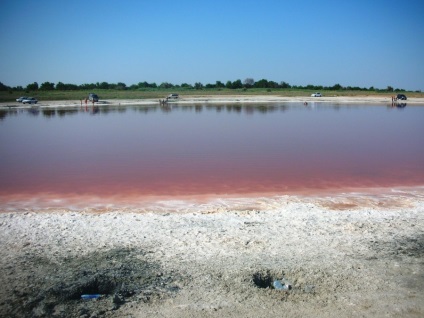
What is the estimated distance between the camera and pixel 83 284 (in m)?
6.48

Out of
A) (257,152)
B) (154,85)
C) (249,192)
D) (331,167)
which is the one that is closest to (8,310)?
(249,192)

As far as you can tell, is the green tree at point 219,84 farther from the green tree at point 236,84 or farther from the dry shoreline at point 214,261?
the dry shoreline at point 214,261

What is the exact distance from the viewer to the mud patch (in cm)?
582

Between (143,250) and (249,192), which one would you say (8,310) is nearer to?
(143,250)

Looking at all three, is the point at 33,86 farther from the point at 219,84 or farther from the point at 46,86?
the point at 219,84

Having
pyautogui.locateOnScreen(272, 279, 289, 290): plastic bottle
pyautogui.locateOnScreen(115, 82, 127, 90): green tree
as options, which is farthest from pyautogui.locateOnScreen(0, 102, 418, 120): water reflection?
pyautogui.locateOnScreen(115, 82, 127, 90): green tree

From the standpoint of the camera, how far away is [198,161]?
17.8 metres

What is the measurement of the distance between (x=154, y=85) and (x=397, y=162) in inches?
5244

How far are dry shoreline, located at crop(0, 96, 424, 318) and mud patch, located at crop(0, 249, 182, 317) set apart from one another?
0.02 meters

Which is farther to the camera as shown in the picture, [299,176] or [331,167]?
[331,167]

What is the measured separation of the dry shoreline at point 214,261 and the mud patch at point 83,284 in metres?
0.02

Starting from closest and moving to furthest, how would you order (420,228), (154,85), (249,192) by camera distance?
1. (420,228)
2. (249,192)
3. (154,85)

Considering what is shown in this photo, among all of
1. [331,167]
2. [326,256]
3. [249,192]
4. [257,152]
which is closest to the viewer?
[326,256]

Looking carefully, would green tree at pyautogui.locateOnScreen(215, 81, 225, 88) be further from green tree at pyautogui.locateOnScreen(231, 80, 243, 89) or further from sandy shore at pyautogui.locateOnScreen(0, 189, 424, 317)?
sandy shore at pyautogui.locateOnScreen(0, 189, 424, 317)
